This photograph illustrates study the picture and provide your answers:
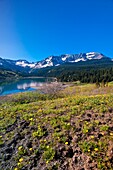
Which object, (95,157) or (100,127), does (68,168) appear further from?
(100,127)

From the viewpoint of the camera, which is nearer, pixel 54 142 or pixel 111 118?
pixel 54 142

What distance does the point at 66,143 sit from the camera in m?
11.0

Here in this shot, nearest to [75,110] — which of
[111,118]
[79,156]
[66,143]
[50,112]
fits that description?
[50,112]

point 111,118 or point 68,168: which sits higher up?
point 111,118

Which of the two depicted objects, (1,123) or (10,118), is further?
(10,118)

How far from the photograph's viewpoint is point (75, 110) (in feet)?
54.9

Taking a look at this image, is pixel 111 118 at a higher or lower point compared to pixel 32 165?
higher

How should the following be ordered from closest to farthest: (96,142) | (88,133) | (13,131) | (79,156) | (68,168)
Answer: (68,168) → (79,156) → (96,142) → (88,133) → (13,131)

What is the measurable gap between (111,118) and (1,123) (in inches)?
373

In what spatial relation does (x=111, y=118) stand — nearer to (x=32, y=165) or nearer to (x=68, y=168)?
(x=68, y=168)

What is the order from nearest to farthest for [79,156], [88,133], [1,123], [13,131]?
1. [79,156]
2. [88,133]
3. [13,131]
4. [1,123]

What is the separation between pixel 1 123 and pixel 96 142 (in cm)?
875

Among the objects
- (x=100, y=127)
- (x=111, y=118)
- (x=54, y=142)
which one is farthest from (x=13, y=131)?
(x=111, y=118)

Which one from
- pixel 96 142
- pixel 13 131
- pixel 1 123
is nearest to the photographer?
pixel 96 142
